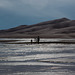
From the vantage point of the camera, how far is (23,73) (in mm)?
11812

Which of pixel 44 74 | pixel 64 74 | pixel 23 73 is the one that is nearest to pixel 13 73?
pixel 23 73

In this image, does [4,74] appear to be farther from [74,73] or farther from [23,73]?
[74,73]

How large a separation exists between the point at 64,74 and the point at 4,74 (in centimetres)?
276

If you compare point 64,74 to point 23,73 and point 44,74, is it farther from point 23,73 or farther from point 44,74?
point 23,73

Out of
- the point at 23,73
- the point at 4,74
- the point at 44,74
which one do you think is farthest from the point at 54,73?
the point at 4,74

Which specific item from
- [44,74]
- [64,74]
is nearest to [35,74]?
[44,74]

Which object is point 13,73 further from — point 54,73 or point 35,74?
point 54,73

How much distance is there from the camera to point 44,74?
37.5 feet

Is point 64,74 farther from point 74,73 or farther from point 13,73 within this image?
point 13,73

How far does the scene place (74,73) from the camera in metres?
11.6

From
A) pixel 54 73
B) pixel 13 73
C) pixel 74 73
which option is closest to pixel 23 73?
pixel 13 73

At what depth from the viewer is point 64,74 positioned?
1134 centimetres

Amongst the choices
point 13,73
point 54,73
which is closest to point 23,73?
point 13,73

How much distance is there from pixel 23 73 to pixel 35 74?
2.14 feet
